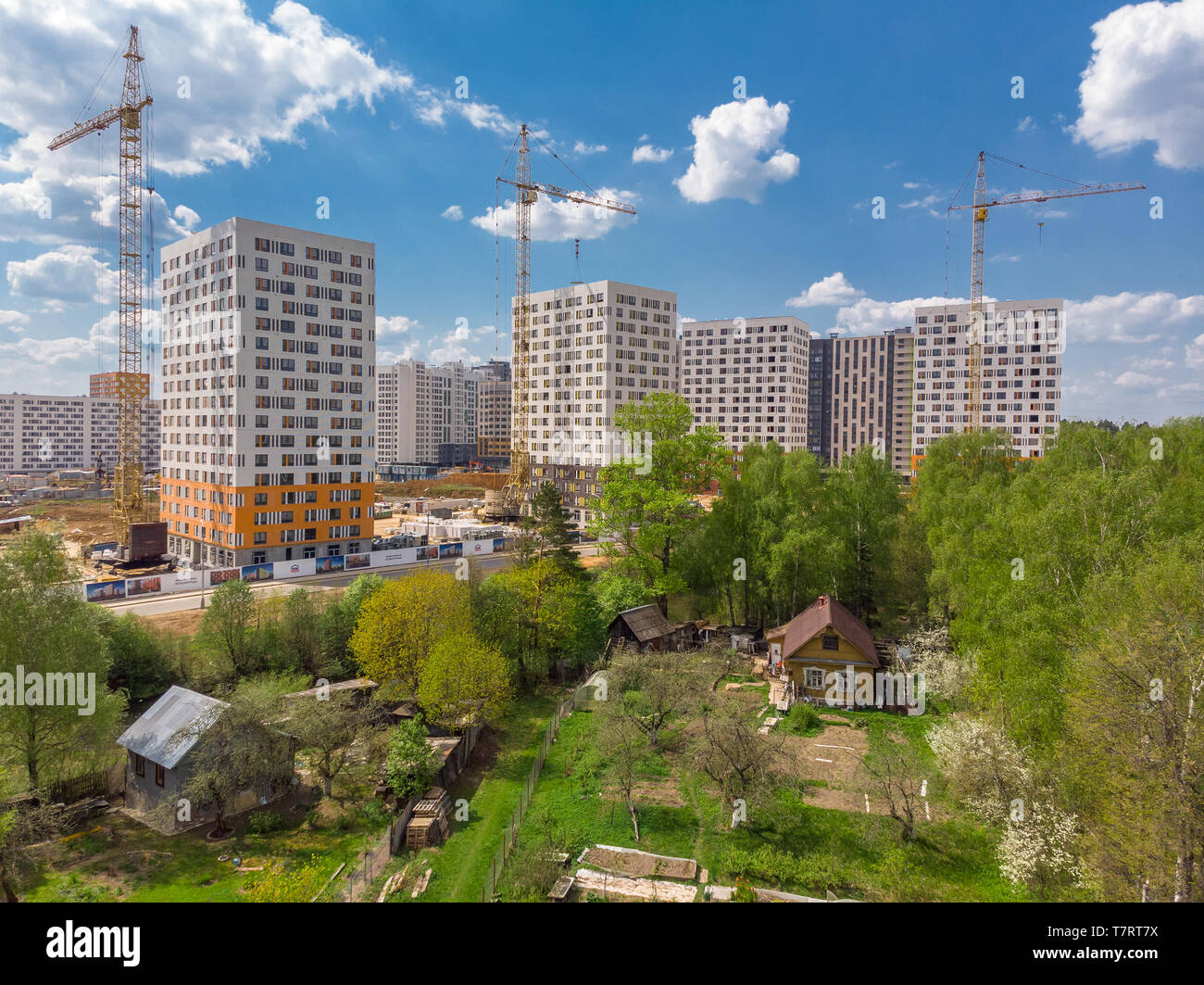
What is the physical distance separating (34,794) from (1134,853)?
3011cm

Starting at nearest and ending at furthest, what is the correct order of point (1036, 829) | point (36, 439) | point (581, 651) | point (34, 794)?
point (1036, 829)
point (34, 794)
point (581, 651)
point (36, 439)

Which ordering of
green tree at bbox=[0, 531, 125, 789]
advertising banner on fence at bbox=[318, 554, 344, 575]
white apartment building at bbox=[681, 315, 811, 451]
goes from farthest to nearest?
white apartment building at bbox=[681, 315, 811, 451]
advertising banner on fence at bbox=[318, 554, 344, 575]
green tree at bbox=[0, 531, 125, 789]

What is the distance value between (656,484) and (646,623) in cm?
854

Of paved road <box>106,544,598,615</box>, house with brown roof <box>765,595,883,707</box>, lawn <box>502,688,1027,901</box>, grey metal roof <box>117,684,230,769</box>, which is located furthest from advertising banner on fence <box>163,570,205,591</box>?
house with brown roof <box>765,595,883,707</box>

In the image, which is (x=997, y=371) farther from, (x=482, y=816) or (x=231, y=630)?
(x=231, y=630)

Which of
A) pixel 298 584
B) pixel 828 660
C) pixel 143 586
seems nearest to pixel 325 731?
pixel 828 660

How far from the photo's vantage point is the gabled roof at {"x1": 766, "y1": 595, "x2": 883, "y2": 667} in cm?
3338

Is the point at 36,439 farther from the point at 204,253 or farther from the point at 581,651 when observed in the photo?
the point at 581,651

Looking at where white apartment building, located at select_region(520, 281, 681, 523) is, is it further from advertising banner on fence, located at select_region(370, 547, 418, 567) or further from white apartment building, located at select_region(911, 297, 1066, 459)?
white apartment building, located at select_region(911, 297, 1066, 459)

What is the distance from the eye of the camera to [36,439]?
173500 mm

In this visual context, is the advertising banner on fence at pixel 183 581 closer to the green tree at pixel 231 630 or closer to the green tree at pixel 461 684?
the green tree at pixel 231 630

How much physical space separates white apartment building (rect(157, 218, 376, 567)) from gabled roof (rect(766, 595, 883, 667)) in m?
44.7

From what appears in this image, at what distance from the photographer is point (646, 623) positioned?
3903 centimetres
